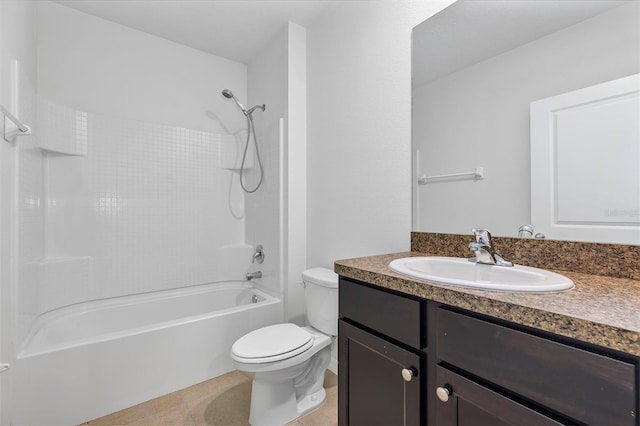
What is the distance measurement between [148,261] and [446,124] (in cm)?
234

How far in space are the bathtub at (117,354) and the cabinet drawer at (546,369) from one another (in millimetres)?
1610

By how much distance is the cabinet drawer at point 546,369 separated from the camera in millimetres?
505

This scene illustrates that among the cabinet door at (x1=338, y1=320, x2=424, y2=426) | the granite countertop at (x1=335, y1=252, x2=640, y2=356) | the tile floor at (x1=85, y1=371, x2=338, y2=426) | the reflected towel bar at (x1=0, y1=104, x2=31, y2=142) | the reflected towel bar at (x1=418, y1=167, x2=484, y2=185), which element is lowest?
the tile floor at (x1=85, y1=371, x2=338, y2=426)

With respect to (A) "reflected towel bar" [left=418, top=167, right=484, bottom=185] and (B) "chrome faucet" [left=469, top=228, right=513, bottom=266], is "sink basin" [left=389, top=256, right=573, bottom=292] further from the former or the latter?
(A) "reflected towel bar" [left=418, top=167, right=484, bottom=185]

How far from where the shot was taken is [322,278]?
66.2 inches

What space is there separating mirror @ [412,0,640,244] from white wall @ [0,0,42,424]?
6.26 feet

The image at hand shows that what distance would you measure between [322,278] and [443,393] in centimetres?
99

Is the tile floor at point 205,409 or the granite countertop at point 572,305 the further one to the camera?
Answer: the tile floor at point 205,409

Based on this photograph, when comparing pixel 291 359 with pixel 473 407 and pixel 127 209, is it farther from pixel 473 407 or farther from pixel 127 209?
pixel 127 209

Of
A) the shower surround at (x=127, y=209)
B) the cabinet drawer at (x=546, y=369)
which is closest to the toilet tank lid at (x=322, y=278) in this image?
the shower surround at (x=127, y=209)

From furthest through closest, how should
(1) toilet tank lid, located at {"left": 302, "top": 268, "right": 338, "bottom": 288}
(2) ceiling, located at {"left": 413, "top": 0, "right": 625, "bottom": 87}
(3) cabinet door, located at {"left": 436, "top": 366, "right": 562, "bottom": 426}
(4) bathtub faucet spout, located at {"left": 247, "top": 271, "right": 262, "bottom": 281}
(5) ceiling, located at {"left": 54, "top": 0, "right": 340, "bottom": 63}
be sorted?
(4) bathtub faucet spout, located at {"left": 247, "top": 271, "right": 262, "bottom": 281}
(5) ceiling, located at {"left": 54, "top": 0, "right": 340, "bottom": 63}
(1) toilet tank lid, located at {"left": 302, "top": 268, "right": 338, "bottom": 288}
(2) ceiling, located at {"left": 413, "top": 0, "right": 625, "bottom": 87}
(3) cabinet door, located at {"left": 436, "top": 366, "right": 562, "bottom": 426}

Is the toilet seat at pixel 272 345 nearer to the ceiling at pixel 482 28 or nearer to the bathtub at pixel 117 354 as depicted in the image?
the bathtub at pixel 117 354

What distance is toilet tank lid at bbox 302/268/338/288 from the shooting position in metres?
1.63

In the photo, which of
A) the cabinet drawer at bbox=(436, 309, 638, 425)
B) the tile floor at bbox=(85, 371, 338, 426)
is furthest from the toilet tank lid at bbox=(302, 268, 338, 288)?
the cabinet drawer at bbox=(436, 309, 638, 425)
